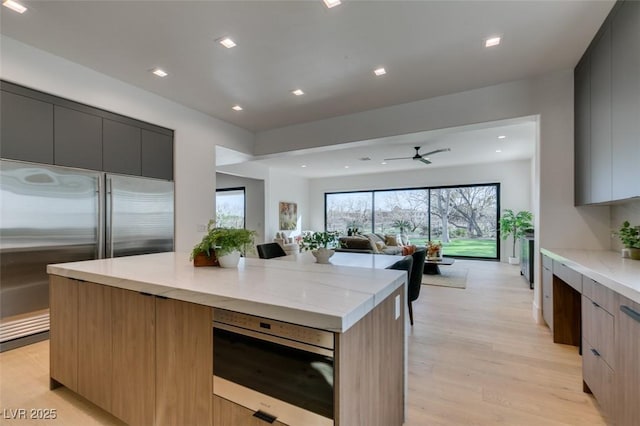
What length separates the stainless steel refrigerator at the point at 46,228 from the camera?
267 cm

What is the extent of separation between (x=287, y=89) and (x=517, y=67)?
104 inches

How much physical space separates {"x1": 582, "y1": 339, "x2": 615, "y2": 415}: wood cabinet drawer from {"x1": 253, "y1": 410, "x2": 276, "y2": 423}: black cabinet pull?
5.99 feet

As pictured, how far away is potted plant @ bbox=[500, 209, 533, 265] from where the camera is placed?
7.09m

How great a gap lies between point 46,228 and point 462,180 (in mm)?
8992

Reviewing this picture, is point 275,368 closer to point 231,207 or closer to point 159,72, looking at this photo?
point 159,72

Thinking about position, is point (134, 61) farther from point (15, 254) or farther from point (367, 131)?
point (367, 131)

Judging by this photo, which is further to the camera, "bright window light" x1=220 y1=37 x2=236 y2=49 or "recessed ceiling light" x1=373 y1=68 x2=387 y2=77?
"recessed ceiling light" x1=373 y1=68 x2=387 y2=77

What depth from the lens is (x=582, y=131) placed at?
2951 mm

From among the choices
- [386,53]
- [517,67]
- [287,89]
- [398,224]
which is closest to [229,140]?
[287,89]

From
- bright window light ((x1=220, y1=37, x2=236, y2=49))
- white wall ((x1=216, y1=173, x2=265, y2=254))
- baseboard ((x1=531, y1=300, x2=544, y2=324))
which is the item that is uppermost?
bright window light ((x1=220, y1=37, x2=236, y2=49))

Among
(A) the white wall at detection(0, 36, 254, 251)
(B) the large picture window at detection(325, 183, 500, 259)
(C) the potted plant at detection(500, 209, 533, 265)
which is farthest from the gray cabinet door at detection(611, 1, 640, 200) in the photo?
(B) the large picture window at detection(325, 183, 500, 259)

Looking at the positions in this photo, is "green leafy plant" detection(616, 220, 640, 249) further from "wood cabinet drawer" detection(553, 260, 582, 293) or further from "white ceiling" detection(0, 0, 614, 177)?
"white ceiling" detection(0, 0, 614, 177)

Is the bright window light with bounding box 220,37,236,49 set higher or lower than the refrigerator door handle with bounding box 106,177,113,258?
higher

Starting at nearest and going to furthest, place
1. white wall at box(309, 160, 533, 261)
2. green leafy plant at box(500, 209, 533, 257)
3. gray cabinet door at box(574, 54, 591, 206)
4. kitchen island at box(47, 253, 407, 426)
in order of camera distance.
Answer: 1. kitchen island at box(47, 253, 407, 426)
2. gray cabinet door at box(574, 54, 591, 206)
3. green leafy plant at box(500, 209, 533, 257)
4. white wall at box(309, 160, 533, 261)
